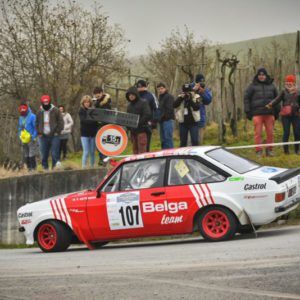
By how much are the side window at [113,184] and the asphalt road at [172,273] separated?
151 cm

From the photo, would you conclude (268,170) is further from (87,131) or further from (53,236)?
(87,131)

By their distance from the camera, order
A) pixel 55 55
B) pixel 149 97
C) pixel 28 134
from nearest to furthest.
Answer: pixel 149 97, pixel 28 134, pixel 55 55

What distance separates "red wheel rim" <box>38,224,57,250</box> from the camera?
15234mm

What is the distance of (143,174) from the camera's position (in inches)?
564

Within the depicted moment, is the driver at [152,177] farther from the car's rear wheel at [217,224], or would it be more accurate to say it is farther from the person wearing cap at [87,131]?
the person wearing cap at [87,131]

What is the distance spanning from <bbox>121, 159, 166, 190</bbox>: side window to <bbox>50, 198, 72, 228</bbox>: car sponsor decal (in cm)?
119

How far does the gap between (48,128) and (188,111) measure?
3.73 m

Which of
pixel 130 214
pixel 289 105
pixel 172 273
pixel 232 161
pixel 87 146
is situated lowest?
pixel 172 273

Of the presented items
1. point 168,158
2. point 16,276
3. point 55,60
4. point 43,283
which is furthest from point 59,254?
point 55,60

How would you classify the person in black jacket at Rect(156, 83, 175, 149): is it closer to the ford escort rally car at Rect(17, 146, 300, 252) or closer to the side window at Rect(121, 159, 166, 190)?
the ford escort rally car at Rect(17, 146, 300, 252)

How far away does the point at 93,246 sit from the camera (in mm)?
15164

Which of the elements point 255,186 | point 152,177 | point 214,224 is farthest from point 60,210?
point 255,186

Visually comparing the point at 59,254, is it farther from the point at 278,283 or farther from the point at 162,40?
the point at 162,40

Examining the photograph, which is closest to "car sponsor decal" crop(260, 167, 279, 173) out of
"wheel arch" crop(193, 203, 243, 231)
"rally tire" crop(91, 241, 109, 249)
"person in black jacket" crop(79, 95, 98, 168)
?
"wheel arch" crop(193, 203, 243, 231)
